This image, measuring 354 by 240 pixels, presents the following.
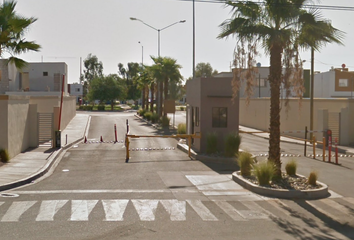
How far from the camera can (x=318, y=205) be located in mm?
12031

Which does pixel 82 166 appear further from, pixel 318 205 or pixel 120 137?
pixel 120 137

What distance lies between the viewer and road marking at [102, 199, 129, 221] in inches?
405

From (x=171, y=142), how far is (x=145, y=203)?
748 inches

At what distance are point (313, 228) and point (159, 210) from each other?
3.52 metres

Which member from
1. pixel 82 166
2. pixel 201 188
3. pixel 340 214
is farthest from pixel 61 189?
pixel 340 214

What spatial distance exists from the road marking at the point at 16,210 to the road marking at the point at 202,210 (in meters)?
4.02

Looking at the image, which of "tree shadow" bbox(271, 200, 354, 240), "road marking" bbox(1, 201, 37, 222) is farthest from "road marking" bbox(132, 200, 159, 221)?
"tree shadow" bbox(271, 200, 354, 240)

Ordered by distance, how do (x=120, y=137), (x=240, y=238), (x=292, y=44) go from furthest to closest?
(x=120, y=137)
(x=292, y=44)
(x=240, y=238)

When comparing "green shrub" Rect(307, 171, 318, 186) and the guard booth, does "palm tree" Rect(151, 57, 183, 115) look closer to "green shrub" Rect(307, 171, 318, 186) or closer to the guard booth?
the guard booth

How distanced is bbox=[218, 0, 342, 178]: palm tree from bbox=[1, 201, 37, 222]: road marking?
24.3 feet

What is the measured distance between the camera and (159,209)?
439 inches

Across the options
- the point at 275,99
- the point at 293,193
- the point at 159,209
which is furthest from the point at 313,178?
the point at 159,209

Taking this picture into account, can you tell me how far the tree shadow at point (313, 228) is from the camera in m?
9.26

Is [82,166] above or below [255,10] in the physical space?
below
